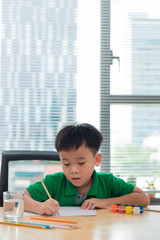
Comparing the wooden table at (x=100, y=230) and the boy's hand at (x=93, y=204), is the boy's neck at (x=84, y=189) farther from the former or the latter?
the wooden table at (x=100, y=230)

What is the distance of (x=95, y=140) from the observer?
147 cm

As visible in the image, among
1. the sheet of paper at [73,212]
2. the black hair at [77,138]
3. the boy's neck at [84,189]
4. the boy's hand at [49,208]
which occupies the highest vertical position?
the black hair at [77,138]

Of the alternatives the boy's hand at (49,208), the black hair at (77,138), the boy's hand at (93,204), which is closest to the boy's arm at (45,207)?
the boy's hand at (49,208)

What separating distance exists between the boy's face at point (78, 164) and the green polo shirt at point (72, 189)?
2.2 inches

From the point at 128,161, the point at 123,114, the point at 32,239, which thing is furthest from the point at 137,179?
the point at 32,239

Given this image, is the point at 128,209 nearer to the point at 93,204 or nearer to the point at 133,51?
the point at 93,204

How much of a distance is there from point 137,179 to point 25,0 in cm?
158

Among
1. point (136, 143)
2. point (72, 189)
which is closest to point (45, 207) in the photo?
point (72, 189)

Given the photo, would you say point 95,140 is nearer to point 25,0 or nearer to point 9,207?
point 9,207

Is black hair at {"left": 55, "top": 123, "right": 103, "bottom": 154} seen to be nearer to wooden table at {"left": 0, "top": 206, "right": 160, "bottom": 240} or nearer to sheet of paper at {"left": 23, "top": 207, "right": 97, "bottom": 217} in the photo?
sheet of paper at {"left": 23, "top": 207, "right": 97, "bottom": 217}

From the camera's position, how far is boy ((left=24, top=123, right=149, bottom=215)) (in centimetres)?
135

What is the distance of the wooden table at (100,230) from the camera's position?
0.85 metres

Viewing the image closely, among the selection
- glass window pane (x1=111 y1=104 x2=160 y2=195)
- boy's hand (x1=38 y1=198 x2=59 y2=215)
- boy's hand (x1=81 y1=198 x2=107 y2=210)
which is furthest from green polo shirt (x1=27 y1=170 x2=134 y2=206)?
glass window pane (x1=111 y1=104 x2=160 y2=195)

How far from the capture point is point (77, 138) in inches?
55.1
